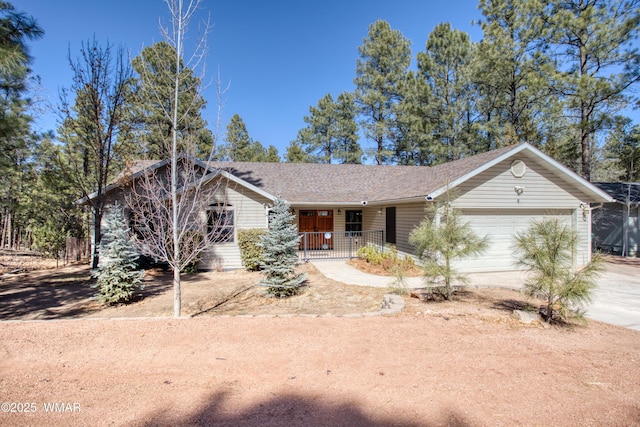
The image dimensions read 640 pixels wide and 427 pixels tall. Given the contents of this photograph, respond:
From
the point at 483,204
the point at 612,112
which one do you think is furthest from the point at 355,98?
the point at 483,204

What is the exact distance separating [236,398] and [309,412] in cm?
77

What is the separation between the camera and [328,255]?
14500mm

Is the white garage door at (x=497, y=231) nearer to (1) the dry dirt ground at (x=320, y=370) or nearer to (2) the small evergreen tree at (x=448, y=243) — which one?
(2) the small evergreen tree at (x=448, y=243)

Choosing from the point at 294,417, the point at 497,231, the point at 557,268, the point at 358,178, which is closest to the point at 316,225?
the point at 358,178

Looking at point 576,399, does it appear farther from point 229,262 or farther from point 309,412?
point 229,262

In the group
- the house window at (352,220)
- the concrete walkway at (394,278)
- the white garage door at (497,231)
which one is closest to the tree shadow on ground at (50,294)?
the concrete walkway at (394,278)

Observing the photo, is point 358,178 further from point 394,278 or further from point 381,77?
point 381,77

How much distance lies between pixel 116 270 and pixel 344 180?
12358 millimetres

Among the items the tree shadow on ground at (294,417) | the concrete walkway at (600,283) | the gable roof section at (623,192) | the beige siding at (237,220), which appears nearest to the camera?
the tree shadow on ground at (294,417)

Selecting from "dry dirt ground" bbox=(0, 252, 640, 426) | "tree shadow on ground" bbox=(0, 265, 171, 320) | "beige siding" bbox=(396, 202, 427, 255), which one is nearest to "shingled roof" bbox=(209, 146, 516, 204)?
"beige siding" bbox=(396, 202, 427, 255)

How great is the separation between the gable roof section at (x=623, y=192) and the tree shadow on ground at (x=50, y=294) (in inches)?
798

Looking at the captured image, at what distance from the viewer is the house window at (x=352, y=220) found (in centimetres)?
1620

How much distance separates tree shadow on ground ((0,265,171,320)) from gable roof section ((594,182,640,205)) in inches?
798

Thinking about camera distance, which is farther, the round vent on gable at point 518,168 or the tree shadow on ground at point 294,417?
the round vent on gable at point 518,168
